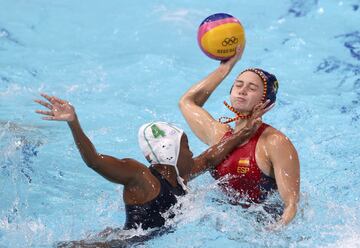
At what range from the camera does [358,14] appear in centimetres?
810

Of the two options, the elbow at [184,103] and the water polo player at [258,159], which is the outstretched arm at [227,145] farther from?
the elbow at [184,103]

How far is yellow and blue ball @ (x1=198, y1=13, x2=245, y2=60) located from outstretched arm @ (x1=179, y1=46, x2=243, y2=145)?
68 millimetres

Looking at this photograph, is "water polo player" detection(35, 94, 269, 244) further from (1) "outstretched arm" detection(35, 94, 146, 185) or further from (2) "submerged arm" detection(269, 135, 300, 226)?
(2) "submerged arm" detection(269, 135, 300, 226)

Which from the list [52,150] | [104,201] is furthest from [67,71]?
[104,201]

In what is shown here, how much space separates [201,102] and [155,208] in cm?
95

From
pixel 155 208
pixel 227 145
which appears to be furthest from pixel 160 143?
pixel 227 145

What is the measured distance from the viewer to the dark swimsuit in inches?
152

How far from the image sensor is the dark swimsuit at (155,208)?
152 inches

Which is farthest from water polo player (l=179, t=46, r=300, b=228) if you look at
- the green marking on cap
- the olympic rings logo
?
the green marking on cap

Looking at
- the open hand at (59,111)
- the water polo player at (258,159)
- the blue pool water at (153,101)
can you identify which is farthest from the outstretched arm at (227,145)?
the open hand at (59,111)

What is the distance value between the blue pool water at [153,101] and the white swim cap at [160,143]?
299mm

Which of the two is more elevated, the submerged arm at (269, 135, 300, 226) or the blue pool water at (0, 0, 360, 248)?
the submerged arm at (269, 135, 300, 226)

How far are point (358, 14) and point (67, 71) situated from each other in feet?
10.2

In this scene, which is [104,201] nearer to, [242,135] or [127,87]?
[242,135]
